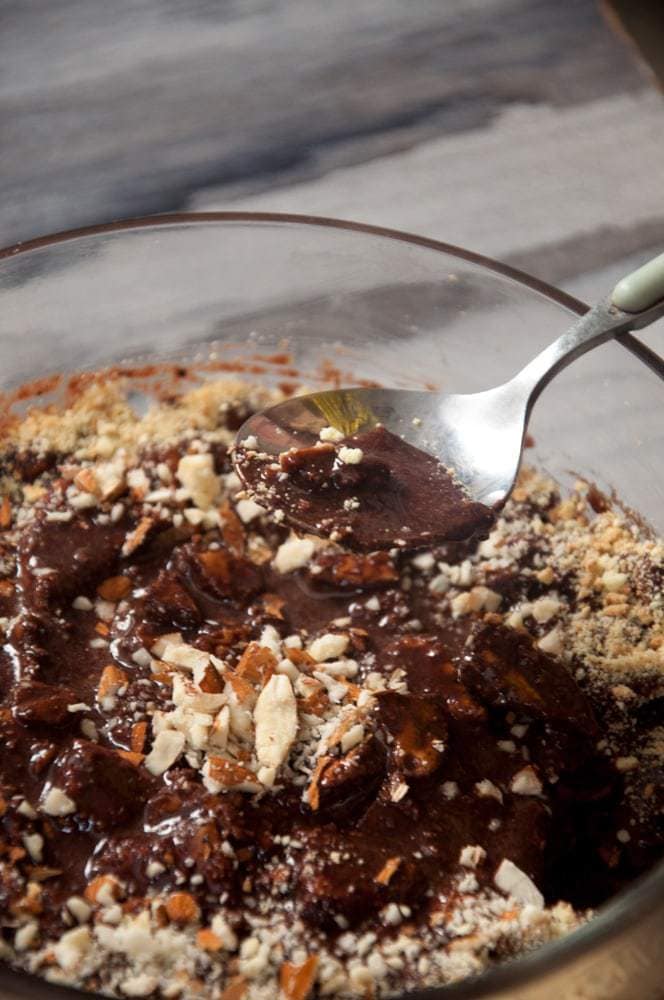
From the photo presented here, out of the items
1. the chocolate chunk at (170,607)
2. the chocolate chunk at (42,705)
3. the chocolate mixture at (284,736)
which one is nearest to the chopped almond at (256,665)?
the chocolate mixture at (284,736)

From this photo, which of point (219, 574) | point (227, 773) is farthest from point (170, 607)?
point (227, 773)

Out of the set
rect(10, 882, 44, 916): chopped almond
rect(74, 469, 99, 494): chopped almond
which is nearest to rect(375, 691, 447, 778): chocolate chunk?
rect(10, 882, 44, 916): chopped almond

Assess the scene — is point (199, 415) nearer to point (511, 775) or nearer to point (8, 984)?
point (511, 775)

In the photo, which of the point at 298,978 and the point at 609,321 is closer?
the point at 298,978

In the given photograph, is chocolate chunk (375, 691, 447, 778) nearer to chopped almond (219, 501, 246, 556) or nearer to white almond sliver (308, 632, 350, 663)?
white almond sliver (308, 632, 350, 663)

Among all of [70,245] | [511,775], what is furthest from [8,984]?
[70,245]

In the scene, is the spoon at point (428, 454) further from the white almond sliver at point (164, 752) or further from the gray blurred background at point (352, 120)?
the gray blurred background at point (352, 120)

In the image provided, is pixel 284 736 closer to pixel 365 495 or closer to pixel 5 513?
pixel 365 495
